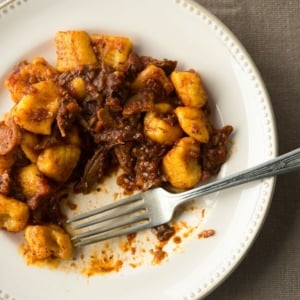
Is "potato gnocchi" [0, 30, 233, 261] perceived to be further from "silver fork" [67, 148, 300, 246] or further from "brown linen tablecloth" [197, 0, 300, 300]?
"brown linen tablecloth" [197, 0, 300, 300]

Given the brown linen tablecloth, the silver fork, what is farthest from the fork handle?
the brown linen tablecloth

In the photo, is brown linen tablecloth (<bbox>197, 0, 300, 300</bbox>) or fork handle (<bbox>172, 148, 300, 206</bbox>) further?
brown linen tablecloth (<bbox>197, 0, 300, 300</bbox>)

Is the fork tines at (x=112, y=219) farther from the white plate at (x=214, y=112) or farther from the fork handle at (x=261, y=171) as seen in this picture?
the fork handle at (x=261, y=171)

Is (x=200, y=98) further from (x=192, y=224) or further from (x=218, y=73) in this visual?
(x=192, y=224)

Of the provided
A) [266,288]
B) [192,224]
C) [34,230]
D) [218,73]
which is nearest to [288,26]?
[218,73]

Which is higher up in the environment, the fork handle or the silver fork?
the silver fork

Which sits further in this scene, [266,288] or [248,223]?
[266,288]

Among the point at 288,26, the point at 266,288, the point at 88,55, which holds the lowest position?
the point at 266,288
